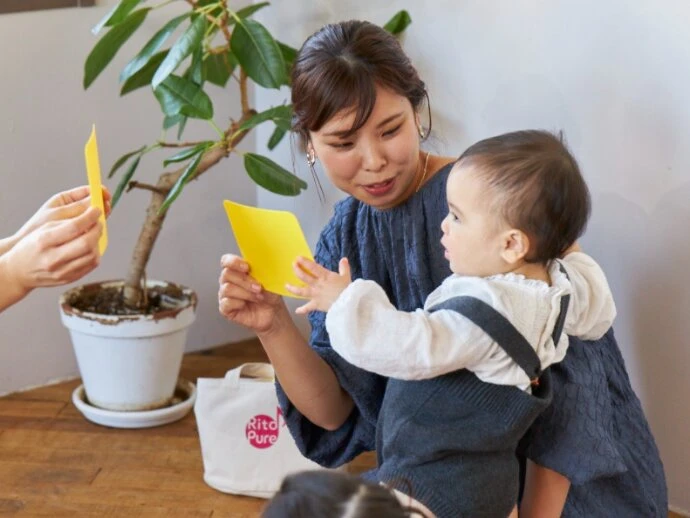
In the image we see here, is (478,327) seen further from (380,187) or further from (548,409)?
(380,187)

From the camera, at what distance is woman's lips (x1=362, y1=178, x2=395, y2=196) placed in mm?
1716

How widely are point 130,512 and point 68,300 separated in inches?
25.3

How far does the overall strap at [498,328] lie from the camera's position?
1398mm

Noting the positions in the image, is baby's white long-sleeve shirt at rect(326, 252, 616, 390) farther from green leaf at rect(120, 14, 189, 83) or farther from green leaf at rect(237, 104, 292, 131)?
green leaf at rect(120, 14, 189, 83)

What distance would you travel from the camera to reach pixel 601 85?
210cm

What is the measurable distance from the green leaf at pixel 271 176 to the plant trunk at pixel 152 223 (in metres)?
0.08

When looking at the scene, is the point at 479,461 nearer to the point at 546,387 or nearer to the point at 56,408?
the point at 546,387

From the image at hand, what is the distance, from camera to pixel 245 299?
166cm

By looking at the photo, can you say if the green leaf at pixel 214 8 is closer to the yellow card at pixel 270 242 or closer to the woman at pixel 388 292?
the woman at pixel 388 292

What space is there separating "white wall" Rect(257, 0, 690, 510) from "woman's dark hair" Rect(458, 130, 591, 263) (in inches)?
24.2

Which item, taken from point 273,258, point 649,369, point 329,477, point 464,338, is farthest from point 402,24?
point 329,477

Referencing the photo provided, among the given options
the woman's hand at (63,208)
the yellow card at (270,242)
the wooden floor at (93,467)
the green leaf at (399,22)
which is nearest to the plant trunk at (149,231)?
the wooden floor at (93,467)

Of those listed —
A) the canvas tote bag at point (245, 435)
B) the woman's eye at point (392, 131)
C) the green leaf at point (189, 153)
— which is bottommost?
the canvas tote bag at point (245, 435)

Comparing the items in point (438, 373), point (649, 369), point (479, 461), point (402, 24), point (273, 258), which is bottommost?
point (649, 369)
